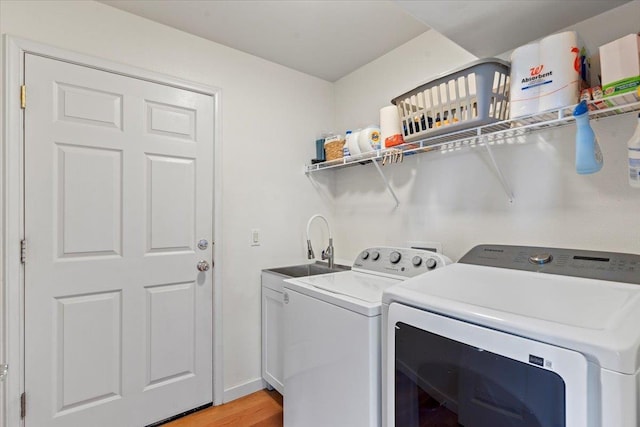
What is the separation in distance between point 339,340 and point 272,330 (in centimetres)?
93

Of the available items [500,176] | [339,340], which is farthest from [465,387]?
[500,176]

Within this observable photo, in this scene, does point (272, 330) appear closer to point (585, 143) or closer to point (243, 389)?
point (243, 389)

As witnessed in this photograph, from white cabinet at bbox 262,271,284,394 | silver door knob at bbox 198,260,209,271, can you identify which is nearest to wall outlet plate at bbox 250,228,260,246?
white cabinet at bbox 262,271,284,394

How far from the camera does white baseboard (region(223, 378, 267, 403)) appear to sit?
6.89ft

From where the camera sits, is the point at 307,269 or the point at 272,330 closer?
the point at 272,330

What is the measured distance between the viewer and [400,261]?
1.76m

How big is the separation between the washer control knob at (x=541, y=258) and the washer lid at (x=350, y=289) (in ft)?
1.97

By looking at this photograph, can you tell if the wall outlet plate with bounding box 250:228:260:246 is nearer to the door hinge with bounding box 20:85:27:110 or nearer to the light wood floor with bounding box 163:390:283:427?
the light wood floor with bounding box 163:390:283:427

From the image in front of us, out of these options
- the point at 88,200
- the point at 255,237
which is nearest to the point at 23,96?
the point at 88,200

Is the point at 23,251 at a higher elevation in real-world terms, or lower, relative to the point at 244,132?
lower

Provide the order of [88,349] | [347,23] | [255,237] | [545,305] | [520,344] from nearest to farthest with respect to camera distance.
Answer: [520,344] < [545,305] < [88,349] < [347,23] < [255,237]

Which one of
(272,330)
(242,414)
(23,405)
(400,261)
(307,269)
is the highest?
(400,261)

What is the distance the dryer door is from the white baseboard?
1.35 meters

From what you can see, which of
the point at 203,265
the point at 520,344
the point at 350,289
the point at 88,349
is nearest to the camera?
the point at 520,344
